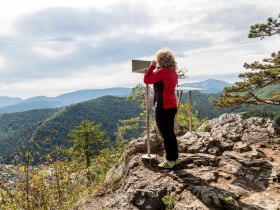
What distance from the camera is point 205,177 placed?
22.2 ft

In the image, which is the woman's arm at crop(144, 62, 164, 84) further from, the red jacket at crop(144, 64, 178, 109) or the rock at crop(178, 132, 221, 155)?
the rock at crop(178, 132, 221, 155)

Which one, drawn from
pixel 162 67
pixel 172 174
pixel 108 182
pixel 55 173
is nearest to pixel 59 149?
pixel 55 173

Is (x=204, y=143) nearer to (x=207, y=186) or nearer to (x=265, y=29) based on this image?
(x=207, y=186)

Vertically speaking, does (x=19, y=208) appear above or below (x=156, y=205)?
below

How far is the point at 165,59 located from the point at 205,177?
3015 millimetres

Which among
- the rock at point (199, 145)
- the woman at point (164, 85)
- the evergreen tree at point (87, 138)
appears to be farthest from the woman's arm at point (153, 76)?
the evergreen tree at point (87, 138)

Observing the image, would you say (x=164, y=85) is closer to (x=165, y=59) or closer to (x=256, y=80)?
(x=165, y=59)

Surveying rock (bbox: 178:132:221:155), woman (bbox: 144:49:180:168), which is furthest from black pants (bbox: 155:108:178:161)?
rock (bbox: 178:132:221:155)

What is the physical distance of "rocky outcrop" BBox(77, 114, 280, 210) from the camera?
19.4 feet

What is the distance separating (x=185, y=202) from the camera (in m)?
5.89

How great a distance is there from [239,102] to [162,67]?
10.2 metres

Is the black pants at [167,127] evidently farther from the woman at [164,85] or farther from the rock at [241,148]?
the rock at [241,148]

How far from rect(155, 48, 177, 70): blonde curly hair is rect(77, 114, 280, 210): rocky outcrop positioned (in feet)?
8.67

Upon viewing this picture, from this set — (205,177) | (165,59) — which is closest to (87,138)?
(205,177)
